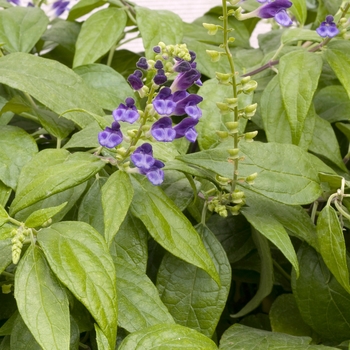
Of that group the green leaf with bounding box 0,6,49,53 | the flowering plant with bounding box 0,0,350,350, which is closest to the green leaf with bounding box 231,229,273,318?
the flowering plant with bounding box 0,0,350,350

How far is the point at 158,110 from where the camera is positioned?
0.42m

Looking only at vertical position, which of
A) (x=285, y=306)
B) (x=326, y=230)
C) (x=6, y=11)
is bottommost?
(x=285, y=306)

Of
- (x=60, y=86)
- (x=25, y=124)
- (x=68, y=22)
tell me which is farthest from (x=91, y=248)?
(x=68, y=22)

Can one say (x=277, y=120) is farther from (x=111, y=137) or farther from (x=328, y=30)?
(x=111, y=137)

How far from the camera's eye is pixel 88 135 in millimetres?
499

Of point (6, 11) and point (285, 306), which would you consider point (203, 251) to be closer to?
point (285, 306)

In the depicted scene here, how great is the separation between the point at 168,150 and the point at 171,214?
0.07m

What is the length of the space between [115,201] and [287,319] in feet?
0.84

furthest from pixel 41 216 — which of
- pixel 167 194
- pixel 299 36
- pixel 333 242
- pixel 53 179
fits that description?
pixel 299 36

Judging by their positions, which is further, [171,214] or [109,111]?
[109,111]

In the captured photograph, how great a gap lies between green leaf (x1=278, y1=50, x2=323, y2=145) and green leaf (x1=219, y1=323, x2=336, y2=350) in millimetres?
172

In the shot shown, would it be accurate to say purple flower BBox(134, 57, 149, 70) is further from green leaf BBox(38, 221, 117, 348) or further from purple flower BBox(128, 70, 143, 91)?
green leaf BBox(38, 221, 117, 348)

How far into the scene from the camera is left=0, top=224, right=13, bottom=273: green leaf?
419 mm

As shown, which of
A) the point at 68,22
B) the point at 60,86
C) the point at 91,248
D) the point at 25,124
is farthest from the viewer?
the point at 68,22
